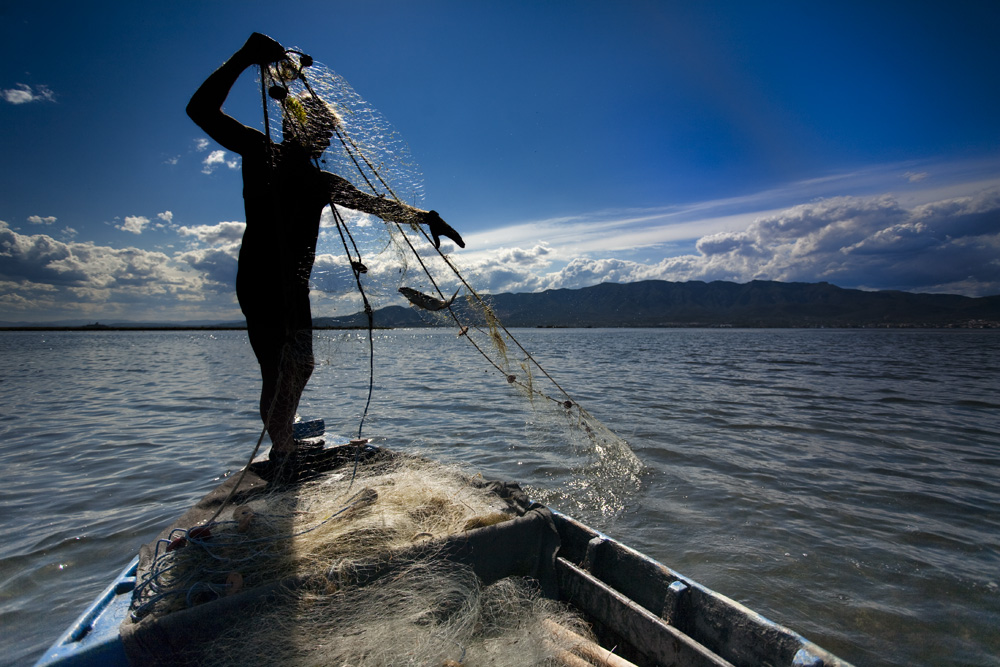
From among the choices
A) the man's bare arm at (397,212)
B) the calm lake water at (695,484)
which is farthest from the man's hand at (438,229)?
the calm lake water at (695,484)

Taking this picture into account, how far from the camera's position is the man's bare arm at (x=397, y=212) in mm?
3646

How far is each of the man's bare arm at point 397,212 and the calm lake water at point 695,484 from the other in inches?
45.0

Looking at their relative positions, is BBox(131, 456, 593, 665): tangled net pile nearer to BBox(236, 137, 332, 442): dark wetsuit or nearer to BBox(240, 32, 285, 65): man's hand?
BBox(236, 137, 332, 442): dark wetsuit

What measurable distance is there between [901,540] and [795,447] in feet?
13.6

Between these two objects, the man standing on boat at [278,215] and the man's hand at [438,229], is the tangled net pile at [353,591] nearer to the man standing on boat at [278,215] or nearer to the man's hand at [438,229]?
the man standing on boat at [278,215]

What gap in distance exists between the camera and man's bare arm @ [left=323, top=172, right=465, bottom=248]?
12.0 feet

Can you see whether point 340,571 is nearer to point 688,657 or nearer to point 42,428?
point 688,657

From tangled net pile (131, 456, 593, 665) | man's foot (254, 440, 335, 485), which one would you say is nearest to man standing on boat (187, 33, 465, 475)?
man's foot (254, 440, 335, 485)

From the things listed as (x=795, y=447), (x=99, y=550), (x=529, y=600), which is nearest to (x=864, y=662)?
(x=529, y=600)

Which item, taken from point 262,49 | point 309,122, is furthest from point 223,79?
point 309,122

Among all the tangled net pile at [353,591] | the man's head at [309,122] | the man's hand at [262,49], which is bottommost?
the tangled net pile at [353,591]

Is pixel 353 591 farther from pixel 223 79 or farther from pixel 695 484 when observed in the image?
pixel 695 484

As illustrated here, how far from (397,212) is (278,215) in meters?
1.01

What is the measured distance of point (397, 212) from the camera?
383 cm
